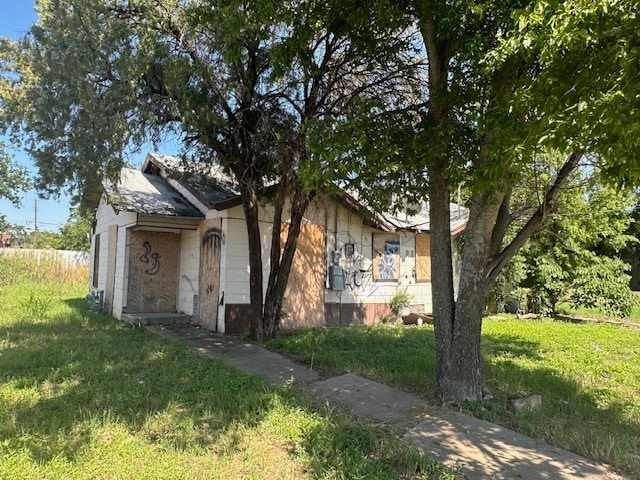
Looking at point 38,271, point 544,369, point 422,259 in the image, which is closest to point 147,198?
point 422,259

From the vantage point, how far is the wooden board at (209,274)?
31.2ft

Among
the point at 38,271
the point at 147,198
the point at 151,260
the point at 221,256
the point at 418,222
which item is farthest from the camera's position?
the point at 38,271

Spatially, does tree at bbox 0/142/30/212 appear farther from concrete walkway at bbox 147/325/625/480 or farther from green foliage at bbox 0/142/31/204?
concrete walkway at bbox 147/325/625/480

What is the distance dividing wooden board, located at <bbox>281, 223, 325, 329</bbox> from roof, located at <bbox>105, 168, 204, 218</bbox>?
98.5 inches

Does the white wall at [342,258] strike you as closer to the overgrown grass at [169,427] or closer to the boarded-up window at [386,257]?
the boarded-up window at [386,257]

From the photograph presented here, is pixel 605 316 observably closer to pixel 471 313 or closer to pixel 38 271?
pixel 471 313

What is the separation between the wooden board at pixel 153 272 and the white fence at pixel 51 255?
911cm

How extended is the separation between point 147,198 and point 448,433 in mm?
8744

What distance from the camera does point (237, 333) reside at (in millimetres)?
9195

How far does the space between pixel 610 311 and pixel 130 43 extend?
14315 mm

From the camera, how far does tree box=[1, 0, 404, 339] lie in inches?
234

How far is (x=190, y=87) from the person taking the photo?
6996 mm

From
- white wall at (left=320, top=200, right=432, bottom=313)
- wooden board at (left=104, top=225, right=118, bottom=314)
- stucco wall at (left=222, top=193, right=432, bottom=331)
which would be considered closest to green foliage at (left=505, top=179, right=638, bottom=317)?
white wall at (left=320, top=200, right=432, bottom=313)

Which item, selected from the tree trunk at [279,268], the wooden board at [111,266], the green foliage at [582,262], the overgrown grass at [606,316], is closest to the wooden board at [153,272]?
the wooden board at [111,266]
